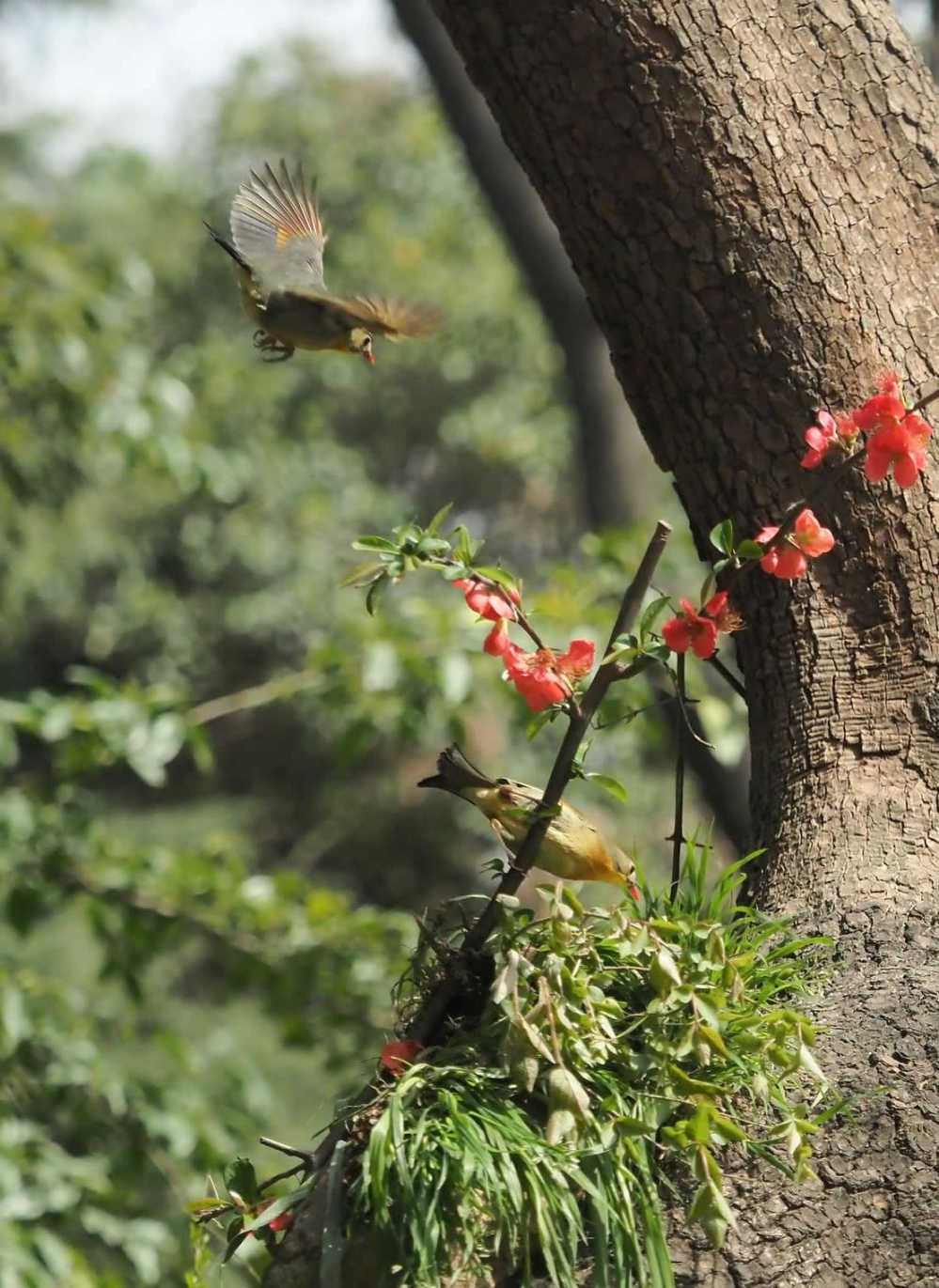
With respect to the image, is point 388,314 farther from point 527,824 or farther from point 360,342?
point 527,824

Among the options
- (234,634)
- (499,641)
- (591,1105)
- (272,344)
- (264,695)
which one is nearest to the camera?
(591,1105)

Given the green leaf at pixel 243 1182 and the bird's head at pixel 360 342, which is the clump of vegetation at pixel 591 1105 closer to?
the green leaf at pixel 243 1182

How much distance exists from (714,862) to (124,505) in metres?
7.72

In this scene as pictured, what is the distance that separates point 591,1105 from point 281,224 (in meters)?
0.92

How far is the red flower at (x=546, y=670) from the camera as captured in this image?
1.18 m

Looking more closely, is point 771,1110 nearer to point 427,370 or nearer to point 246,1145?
point 246,1145

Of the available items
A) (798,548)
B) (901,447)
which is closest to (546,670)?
(798,548)

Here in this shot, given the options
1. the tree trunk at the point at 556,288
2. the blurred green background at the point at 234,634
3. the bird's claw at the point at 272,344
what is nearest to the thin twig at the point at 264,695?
the blurred green background at the point at 234,634

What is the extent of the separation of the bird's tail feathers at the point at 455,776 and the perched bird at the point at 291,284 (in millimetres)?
357

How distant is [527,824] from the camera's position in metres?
1.19

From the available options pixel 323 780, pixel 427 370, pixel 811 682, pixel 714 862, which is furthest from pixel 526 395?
pixel 811 682

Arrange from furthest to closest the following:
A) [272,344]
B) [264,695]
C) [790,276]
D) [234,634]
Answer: [234,634], [264,695], [272,344], [790,276]

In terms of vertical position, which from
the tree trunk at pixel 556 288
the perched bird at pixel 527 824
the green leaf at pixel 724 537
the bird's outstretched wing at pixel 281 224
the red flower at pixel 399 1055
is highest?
the tree trunk at pixel 556 288

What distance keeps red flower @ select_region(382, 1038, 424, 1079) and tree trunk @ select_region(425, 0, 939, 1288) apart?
0.37 m
